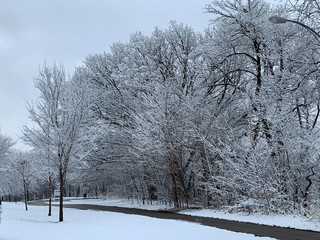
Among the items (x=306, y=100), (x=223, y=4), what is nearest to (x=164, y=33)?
(x=223, y=4)

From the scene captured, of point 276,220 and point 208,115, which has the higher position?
point 208,115

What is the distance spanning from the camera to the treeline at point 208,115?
67.5 ft

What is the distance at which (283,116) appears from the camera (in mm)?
20766

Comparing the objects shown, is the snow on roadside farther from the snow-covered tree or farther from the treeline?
the snow-covered tree

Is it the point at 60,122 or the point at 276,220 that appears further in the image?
the point at 60,122

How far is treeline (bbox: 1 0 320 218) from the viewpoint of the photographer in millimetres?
20578

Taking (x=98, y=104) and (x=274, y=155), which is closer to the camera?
(x=274, y=155)

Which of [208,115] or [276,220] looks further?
[208,115]

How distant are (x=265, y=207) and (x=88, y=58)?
24246 millimetres

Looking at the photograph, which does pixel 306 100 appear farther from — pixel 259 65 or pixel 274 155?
pixel 274 155

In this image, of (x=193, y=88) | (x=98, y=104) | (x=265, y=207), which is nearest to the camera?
(x=265, y=207)

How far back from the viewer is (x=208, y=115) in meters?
26.8

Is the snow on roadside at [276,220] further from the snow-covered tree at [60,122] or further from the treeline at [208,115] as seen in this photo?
the snow-covered tree at [60,122]

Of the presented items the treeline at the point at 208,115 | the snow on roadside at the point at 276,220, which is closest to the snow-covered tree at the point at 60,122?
the treeline at the point at 208,115
